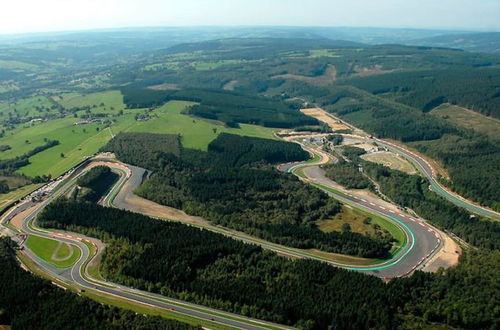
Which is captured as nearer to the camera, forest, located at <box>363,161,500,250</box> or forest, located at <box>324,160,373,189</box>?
forest, located at <box>363,161,500,250</box>

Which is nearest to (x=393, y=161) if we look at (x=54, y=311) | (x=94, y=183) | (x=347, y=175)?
(x=347, y=175)

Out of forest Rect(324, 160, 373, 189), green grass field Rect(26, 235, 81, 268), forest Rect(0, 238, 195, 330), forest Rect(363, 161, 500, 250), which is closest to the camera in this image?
forest Rect(0, 238, 195, 330)

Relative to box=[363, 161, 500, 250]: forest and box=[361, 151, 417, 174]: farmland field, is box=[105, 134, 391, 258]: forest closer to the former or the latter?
box=[363, 161, 500, 250]: forest

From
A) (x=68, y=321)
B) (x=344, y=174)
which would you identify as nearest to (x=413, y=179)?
(x=344, y=174)

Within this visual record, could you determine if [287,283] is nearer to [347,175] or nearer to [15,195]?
[347,175]

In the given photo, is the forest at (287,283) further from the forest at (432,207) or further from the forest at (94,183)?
the forest at (94,183)

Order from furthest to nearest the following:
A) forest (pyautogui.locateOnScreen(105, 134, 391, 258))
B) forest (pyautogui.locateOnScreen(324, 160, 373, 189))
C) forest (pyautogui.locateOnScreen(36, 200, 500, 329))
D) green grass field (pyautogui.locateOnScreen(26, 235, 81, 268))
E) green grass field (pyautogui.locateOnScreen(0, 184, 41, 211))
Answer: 1. forest (pyautogui.locateOnScreen(324, 160, 373, 189))
2. green grass field (pyautogui.locateOnScreen(0, 184, 41, 211))
3. forest (pyautogui.locateOnScreen(105, 134, 391, 258))
4. green grass field (pyautogui.locateOnScreen(26, 235, 81, 268))
5. forest (pyautogui.locateOnScreen(36, 200, 500, 329))

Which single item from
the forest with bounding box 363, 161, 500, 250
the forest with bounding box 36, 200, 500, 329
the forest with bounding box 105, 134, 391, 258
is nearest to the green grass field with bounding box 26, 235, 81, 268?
the forest with bounding box 36, 200, 500, 329
